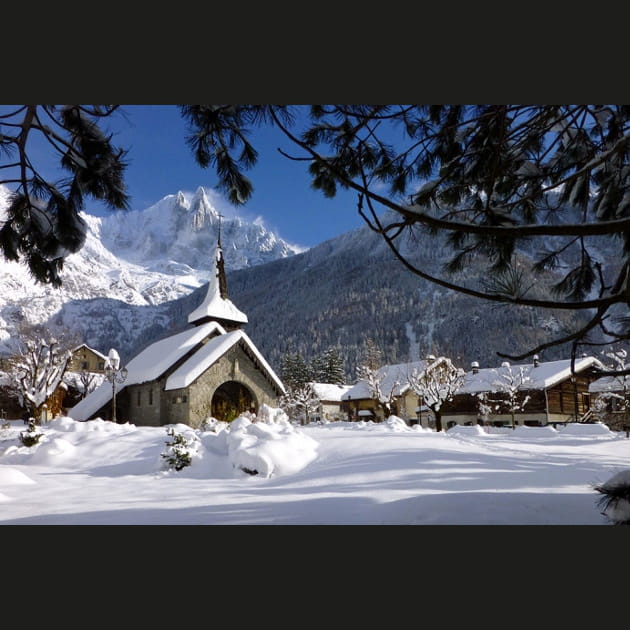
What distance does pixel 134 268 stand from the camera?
587cm

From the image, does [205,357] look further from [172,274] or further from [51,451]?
[172,274]

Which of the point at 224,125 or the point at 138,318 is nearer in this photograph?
the point at 224,125

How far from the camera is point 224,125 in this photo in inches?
127

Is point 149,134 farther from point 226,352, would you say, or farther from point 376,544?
point 226,352

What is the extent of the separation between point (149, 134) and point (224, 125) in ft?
3.89

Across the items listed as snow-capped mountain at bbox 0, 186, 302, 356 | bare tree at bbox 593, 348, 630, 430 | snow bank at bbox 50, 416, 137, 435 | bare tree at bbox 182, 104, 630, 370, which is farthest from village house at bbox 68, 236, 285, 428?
bare tree at bbox 593, 348, 630, 430

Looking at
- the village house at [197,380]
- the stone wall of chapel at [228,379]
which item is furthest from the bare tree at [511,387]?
the village house at [197,380]

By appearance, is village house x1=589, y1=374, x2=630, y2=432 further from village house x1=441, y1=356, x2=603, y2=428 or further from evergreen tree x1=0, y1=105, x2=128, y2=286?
evergreen tree x1=0, y1=105, x2=128, y2=286

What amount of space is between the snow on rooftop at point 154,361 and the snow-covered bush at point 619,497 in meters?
11.6

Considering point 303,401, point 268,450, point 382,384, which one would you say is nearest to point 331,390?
point 303,401

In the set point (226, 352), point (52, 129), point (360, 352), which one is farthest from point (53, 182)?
point (360, 352)

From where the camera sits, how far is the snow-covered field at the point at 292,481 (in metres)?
3.04

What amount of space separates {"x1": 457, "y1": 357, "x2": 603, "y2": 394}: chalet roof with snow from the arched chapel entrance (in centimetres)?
1106

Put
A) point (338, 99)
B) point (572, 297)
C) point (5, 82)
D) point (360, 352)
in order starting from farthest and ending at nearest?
1. point (360, 352)
2. point (572, 297)
3. point (338, 99)
4. point (5, 82)
